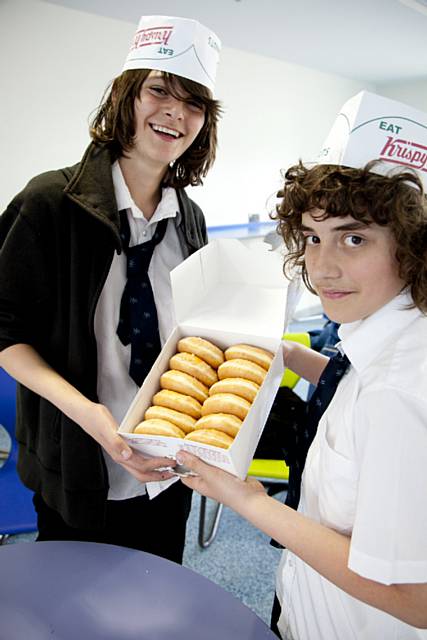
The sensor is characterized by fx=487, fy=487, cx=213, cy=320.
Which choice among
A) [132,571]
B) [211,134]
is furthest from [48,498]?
[211,134]

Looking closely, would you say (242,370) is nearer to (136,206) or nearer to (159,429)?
(159,429)

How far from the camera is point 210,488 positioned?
0.88 meters

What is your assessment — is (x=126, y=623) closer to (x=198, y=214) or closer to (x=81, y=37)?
(x=198, y=214)

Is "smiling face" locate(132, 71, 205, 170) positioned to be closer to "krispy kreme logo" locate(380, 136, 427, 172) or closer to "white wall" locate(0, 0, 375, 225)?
"krispy kreme logo" locate(380, 136, 427, 172)

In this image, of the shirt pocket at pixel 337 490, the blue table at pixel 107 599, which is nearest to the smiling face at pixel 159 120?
the shirt pocket at pixel 337 490

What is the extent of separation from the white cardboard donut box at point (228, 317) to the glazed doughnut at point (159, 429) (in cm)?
3

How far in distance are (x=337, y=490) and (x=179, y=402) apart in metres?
0.34

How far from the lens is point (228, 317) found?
122cm

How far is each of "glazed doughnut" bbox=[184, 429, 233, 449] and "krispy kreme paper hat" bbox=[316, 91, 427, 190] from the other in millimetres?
533

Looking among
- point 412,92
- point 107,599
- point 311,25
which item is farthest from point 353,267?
point 412,92

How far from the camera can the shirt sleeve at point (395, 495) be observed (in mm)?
662

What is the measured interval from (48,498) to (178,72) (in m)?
1.08

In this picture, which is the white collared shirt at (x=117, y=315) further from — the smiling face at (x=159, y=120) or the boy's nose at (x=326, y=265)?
the boy's nose at (x=326, y=265)

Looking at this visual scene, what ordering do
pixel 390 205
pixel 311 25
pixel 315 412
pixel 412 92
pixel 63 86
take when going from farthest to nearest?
pixel 412 92 → pixel 311 25 → pixel 63 86 → pixel 315 412 → pixel 390 205
